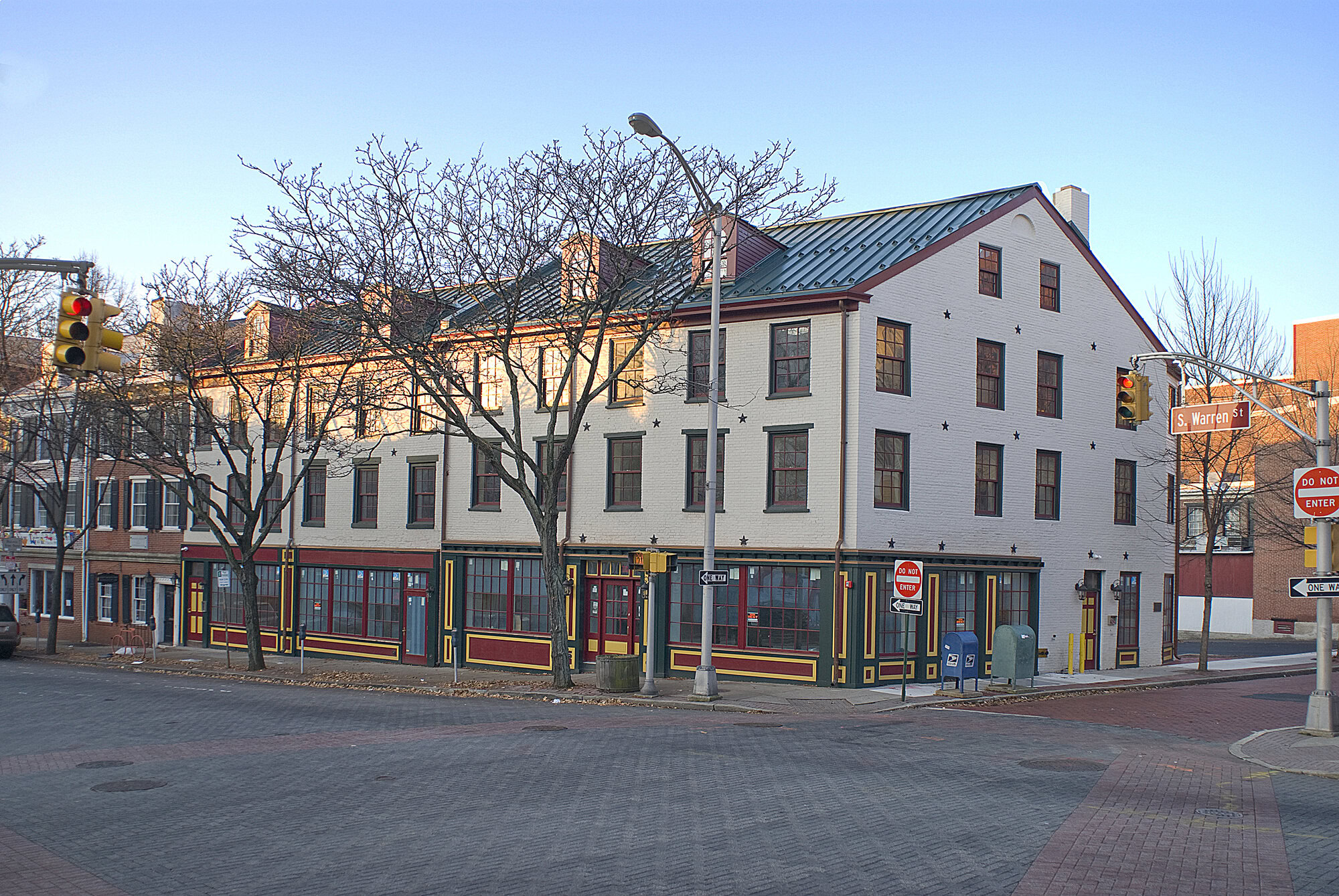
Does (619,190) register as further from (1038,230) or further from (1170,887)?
(1170,887)

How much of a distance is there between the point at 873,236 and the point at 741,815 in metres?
21.5

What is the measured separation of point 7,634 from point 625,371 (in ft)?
82.3

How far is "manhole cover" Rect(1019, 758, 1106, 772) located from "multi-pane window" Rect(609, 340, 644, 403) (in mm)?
16319

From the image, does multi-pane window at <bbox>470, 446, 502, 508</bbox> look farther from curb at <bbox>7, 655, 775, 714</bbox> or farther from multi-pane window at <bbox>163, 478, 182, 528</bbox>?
multi-pane window at <bbox>163, 478, 182, 528</bbox>

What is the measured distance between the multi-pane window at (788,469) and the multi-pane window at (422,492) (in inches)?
454

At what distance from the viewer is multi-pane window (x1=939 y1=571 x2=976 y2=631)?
2903 cm

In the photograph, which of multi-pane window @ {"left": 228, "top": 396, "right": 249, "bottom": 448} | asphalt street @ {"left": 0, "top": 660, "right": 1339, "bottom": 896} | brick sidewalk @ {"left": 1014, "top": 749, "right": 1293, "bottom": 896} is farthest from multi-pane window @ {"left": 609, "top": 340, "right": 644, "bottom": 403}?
brick sidewalk @ {"left": 1014, "top": 749, "right": 1293, "bottom": 896}

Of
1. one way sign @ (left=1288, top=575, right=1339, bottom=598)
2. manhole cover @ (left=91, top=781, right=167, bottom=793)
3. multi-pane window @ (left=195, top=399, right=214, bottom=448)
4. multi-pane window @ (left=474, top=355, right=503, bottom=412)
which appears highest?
multi-pane window @ (left=474, top=355, right=503, bottom=412)

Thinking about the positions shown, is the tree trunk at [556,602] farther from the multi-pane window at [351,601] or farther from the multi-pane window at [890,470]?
the multi-pane window at [351,601]

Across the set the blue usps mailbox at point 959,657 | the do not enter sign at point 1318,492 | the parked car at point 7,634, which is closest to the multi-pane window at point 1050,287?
the blue usps mailbox at point 959,657

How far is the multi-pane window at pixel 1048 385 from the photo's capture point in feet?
106

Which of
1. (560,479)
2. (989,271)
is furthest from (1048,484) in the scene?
(560,479)

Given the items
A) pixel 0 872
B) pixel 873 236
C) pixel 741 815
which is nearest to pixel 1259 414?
pixel 873 236

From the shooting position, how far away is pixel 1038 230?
32.2m
